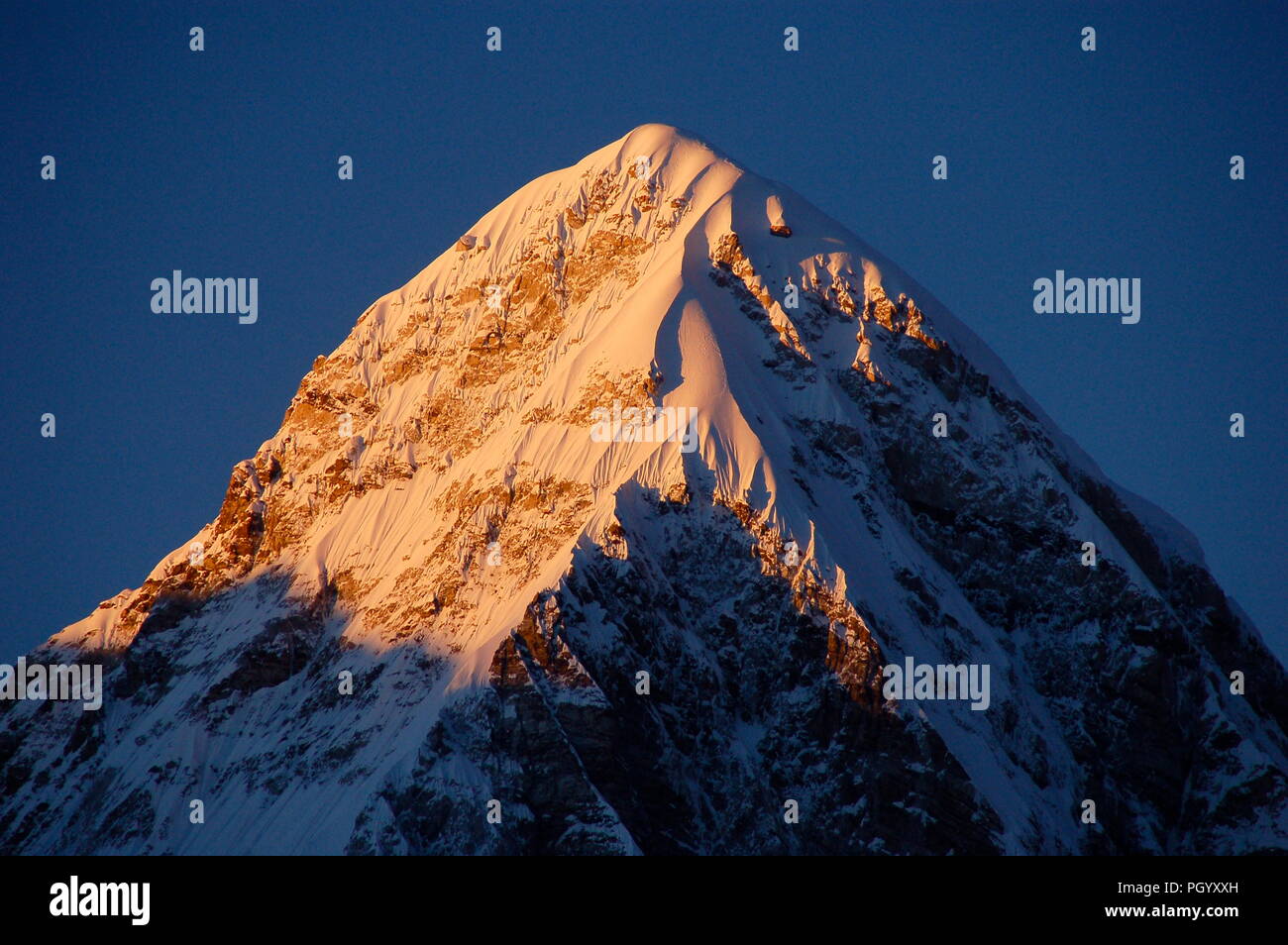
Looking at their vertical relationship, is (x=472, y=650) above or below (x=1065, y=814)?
above

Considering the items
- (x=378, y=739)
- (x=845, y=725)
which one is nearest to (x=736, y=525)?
(x=845, y=725)
